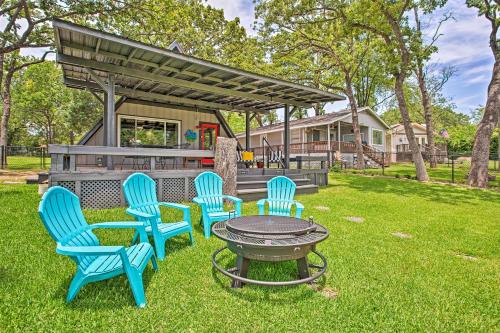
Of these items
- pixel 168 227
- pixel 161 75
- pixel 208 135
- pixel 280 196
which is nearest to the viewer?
pixel 168 227

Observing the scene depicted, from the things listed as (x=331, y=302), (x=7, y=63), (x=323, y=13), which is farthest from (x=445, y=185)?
(x=7, y=63)

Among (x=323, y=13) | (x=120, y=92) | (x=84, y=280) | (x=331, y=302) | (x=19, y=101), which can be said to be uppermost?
(x=323, y=13)

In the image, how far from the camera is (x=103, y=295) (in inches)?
101

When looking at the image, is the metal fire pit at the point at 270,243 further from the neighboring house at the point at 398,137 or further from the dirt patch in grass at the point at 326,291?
the neighboring house at the point at 398,137

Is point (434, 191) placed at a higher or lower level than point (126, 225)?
lower

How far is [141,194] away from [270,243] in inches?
91.7

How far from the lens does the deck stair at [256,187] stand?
296 inches

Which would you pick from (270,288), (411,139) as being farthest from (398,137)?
(270,288)

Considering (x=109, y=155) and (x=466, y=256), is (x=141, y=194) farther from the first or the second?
(x=466, y=256)

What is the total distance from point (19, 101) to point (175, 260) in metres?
30.3

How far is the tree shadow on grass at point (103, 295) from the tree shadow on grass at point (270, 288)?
812 millimetres

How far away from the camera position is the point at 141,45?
5.87m

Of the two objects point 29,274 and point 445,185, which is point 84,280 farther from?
point 445,185

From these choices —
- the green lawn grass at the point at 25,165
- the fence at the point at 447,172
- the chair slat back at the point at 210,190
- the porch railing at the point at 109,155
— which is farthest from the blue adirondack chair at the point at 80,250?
the green lawn grass at the point at 25,165
